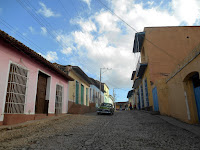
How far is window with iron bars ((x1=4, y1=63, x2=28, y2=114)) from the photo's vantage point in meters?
7.23

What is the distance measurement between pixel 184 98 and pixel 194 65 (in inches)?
82.0

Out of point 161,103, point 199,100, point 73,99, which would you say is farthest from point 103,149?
point 73,99

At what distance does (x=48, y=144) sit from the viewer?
4.14 metres

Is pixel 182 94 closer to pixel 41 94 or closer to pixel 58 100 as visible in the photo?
pixel 41 94

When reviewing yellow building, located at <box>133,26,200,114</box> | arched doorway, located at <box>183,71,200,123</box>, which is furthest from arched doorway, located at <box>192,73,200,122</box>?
yellow building, located at <box>133,26,200,114</box>

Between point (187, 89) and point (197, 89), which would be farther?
point (187, 89)

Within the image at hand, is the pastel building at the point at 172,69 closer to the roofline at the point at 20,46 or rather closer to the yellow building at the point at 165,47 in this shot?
the yellow building at the point at 165,47

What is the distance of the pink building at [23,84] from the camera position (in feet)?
22.7

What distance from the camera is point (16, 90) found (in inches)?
302

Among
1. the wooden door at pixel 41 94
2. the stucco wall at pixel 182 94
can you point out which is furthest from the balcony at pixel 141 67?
the wooden door at pixel 41 94

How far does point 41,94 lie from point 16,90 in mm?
2825

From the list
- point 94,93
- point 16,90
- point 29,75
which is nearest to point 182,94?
point 29,75

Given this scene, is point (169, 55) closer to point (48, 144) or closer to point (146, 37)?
point (146, 37)

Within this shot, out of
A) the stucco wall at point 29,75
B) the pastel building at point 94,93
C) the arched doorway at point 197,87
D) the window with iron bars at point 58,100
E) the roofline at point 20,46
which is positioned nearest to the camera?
the roofline at point 20,46
